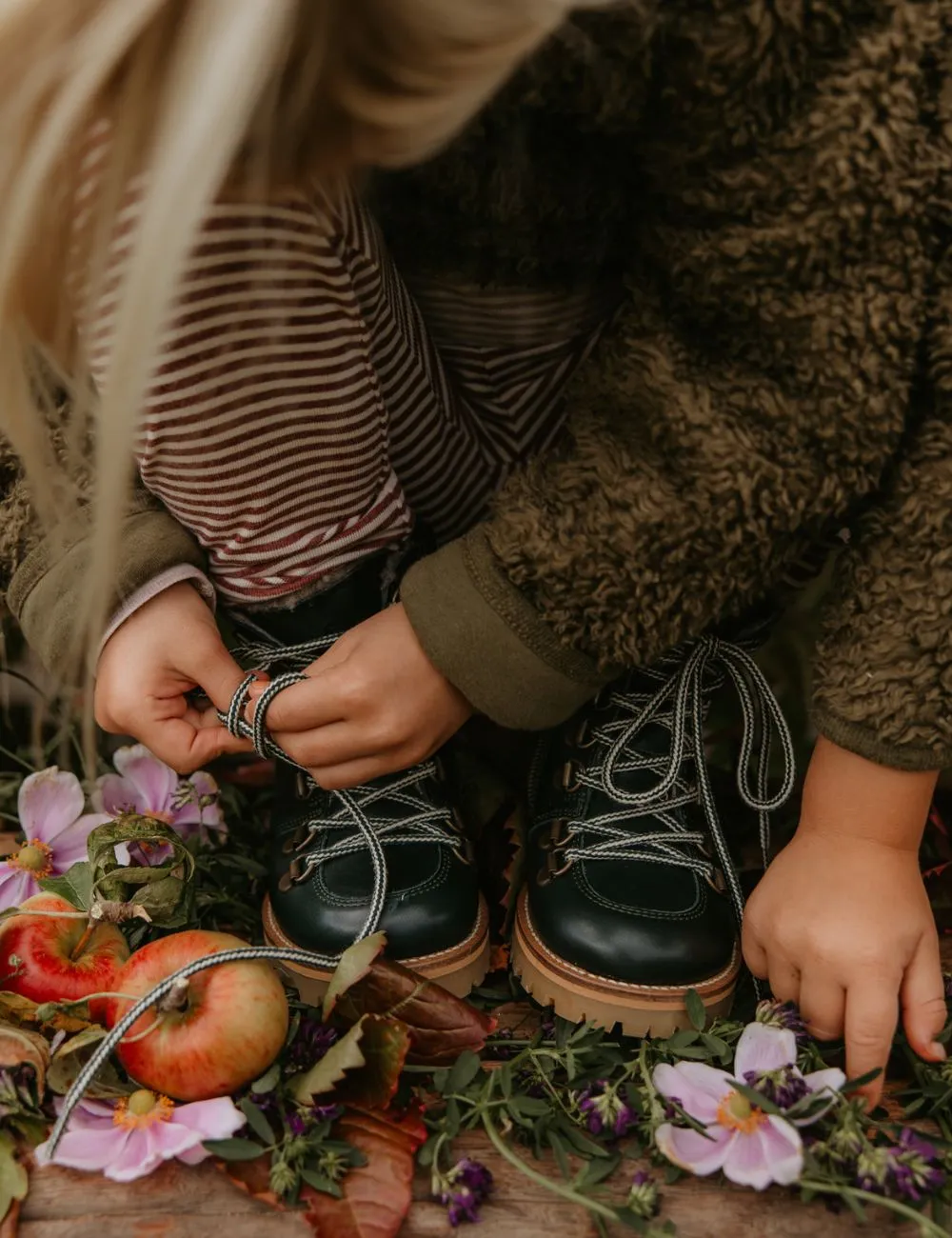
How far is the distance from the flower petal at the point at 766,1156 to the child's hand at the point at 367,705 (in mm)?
315

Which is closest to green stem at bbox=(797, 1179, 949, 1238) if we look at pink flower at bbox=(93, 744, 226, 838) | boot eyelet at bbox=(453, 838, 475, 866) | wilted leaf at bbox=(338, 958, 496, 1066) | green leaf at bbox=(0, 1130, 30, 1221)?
wilted leaf at bbox=(338, 958, 496, 1066)

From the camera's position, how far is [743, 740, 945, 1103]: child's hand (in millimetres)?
670

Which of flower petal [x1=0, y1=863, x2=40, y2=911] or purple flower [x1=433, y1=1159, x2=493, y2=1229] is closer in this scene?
purple flower [x1=433, y1=1159, x2=493, y2=1229]

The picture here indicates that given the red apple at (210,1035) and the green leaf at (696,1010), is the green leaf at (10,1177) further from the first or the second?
the green leaf at (696,1010)

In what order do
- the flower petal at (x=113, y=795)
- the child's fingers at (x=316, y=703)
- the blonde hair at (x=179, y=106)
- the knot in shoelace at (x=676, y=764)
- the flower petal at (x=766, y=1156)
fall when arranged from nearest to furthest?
the blonde hair at (x=179, y=106) < the flower petal at (x=766, y=1156) < the child's fingers at (x=316, y=703) < the knot in shoelace at (x=676, y=764) < the flower petal at (x=113, y=795)

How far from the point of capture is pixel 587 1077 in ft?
2.24

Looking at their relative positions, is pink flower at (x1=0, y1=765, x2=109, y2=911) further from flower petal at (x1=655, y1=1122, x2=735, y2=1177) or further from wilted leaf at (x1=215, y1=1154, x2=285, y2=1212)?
flower petal at (x1=655, y1=1122, x2=735, y2=1177)

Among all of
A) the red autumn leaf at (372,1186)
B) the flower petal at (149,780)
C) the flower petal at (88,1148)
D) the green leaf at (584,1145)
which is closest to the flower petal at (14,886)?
the flower petal at (149,780)

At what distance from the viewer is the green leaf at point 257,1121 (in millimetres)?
625

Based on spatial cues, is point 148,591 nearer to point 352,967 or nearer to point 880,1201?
point 352,967

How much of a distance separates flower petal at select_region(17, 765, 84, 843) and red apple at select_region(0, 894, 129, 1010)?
133 mm

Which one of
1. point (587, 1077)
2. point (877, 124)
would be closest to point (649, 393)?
point (877, 124)

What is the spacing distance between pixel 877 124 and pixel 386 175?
12.9 inches

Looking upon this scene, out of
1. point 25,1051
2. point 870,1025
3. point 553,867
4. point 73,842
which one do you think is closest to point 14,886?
point 73,842
